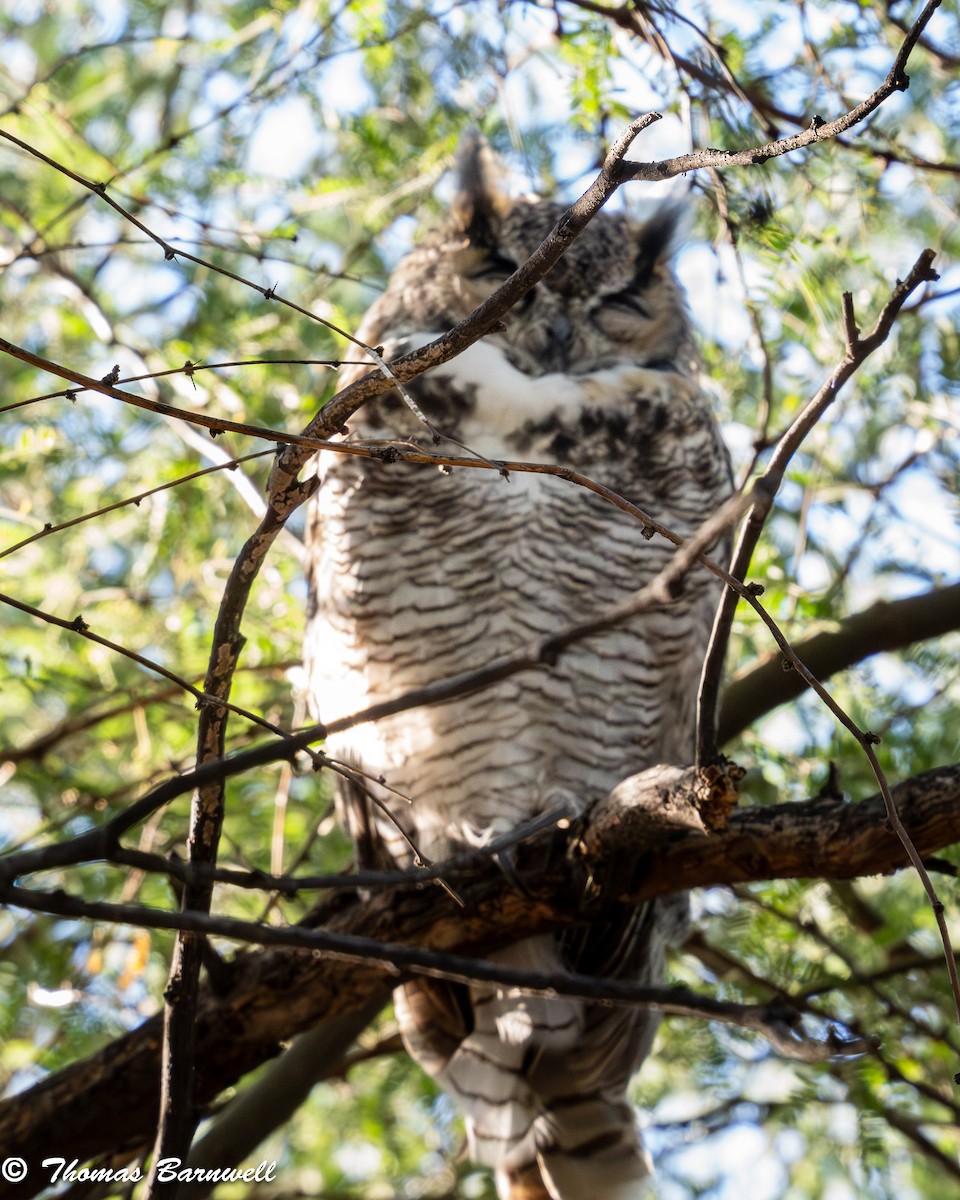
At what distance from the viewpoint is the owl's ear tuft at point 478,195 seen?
2.34 m

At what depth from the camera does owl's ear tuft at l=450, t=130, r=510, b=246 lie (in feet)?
7.69

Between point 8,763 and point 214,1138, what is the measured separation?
84 cm

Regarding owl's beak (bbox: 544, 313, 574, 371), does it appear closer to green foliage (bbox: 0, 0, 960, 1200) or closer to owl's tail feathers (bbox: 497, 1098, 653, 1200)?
green foliage (bbox: 0, 0, 960, 1200)

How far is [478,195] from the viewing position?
2.35 metres

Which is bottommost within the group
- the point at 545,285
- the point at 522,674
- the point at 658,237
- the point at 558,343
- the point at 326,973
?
the point at 326,973

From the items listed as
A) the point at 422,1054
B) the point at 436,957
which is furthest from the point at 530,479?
the point at 436,957

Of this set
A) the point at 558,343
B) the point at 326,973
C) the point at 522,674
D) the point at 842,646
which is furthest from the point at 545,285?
the point at 326,973

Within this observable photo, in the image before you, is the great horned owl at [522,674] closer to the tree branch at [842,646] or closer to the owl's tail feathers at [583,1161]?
the owl's tail feathers at [583,1161]

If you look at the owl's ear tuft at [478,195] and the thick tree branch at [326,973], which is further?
→ the owl's ear tuft at [478,195]

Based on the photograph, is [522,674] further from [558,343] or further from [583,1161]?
[583,1161]

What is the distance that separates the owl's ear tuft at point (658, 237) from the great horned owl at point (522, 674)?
426mm

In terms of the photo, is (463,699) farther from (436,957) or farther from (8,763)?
(436,957)

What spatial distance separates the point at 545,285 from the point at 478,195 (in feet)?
0.76

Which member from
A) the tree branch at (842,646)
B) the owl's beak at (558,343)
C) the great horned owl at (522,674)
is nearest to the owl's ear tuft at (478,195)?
the owl's beak at (558,343)
